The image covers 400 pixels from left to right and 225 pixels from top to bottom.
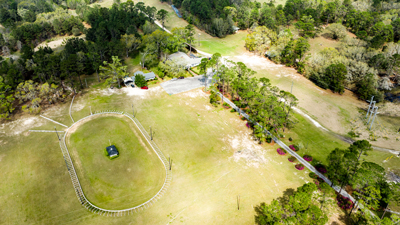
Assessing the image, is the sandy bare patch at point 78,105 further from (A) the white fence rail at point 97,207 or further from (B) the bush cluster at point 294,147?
(B) the bush cluster at point 294,147

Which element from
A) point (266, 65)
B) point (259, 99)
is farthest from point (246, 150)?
point (266, 65)

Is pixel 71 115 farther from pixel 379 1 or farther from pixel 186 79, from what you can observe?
pixel 379 1

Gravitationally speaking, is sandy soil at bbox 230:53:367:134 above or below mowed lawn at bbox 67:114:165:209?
above

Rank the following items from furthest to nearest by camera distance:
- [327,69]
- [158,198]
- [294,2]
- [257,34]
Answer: [294,2] → [257,34] → [327,69] → [158,198]

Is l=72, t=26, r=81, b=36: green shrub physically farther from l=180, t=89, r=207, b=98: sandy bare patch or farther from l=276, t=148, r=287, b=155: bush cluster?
l=276, t=148, r=287, b=155: bush cluster

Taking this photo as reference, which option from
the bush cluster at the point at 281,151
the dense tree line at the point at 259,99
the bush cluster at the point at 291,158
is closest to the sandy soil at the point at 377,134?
the dense tree line at the point at 259,99

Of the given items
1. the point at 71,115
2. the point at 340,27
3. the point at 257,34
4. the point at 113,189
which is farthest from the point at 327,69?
the point at 71,115

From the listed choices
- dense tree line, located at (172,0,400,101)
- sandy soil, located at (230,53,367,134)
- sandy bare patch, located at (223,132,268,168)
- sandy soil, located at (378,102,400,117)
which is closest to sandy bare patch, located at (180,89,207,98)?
sandy bare patch, located at (223,132,268,168)
